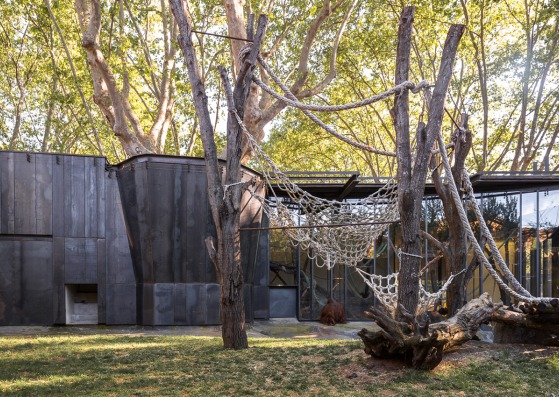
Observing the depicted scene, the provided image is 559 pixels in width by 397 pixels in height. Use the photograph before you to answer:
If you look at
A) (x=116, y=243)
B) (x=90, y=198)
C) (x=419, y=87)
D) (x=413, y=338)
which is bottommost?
(x=413, y=338)

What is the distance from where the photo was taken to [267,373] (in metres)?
6.16

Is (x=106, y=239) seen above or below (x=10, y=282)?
above

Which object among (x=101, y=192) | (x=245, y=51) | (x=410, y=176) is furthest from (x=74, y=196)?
(x=410, y=176)

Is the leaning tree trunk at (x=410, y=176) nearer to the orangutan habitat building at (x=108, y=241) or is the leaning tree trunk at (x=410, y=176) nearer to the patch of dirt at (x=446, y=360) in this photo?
the patch of dirt at (x=446, y=360)

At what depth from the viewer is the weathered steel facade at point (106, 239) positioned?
11711mm

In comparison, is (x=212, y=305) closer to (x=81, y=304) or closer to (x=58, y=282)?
(x=81, y=304)

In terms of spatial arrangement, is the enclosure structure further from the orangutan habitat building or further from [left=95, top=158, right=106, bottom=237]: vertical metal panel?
[left=95, top=158, right=106, bottom=237]: vertical metal panel

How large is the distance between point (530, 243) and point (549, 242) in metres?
0.48

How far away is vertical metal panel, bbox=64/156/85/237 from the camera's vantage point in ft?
39.5

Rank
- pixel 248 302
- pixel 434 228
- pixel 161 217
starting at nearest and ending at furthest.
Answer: pixel 161 217, pixel 248 302, pixel 434 228

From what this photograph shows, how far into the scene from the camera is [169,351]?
780 cm

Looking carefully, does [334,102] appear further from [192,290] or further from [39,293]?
[39,293]

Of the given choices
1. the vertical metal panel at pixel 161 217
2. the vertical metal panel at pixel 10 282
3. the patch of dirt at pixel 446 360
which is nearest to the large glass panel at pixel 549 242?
the patch of dirt at pixel 446 360

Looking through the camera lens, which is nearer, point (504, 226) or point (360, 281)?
point (504, 226)
